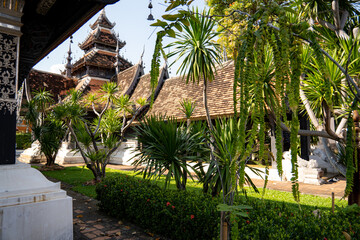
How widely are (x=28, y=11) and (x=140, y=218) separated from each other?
4.25 m

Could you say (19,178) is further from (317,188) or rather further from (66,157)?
(66,157)

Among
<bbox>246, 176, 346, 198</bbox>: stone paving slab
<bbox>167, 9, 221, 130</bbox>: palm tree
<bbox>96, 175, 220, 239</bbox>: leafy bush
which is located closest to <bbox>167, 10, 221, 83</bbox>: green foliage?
<bbox>167, 9, 221, 130</bbox>: palm tree

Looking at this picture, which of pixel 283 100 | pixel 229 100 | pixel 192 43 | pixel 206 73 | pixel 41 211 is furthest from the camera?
pixel 229 100

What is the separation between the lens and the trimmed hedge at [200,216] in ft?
8.84

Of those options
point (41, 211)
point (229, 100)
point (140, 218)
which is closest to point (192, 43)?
point (140, 218)

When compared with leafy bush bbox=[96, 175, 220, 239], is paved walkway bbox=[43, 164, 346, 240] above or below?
below

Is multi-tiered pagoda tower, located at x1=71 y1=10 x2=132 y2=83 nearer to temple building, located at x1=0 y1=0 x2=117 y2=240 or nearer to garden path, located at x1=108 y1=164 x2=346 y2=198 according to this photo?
garden path, located at x1=108 y1=164 x2=346 y2=198

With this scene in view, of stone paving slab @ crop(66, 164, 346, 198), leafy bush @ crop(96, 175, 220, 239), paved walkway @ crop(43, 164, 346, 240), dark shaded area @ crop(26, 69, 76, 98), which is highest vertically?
dark shaded area @ crop(26, 69, 76, 98)

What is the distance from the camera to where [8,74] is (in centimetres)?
361

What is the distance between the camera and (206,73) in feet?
16.5

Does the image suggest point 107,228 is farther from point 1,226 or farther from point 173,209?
point 1,226

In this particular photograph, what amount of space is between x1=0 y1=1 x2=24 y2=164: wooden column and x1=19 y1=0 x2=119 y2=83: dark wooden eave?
19.6 inches

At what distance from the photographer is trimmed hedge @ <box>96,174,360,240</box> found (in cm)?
269

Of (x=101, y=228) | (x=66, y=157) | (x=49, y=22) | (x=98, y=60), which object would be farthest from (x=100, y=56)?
(x=101, y=228)
